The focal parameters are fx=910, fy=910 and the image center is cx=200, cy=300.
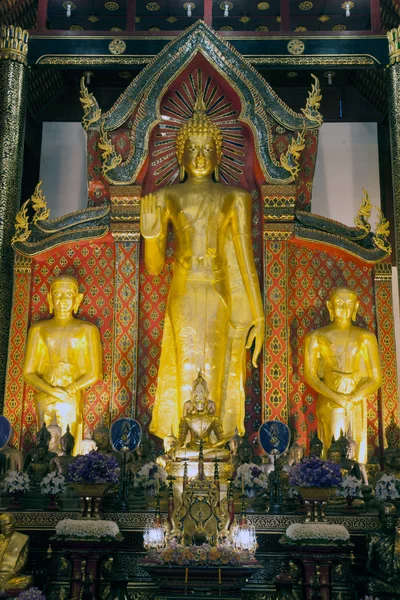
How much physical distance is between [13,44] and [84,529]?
5678 mm

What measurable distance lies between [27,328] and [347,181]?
15.2ft

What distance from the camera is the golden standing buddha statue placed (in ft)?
29.0

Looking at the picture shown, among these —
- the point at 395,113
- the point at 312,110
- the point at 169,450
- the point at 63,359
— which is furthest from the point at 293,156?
the point at 169,450

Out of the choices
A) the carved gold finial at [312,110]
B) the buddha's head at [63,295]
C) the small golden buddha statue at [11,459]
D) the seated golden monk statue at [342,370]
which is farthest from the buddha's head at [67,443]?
the carved gold finial at [312,110]

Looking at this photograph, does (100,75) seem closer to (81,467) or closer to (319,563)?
(81,467)

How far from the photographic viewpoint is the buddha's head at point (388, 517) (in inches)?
264

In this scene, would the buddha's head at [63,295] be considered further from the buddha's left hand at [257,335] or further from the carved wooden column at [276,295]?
the carved wooden column at [276,295]

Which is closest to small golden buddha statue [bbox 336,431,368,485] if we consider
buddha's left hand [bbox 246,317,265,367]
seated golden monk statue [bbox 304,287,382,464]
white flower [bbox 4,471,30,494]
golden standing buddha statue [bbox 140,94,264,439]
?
seated golden monk statue [bbox 304,287,382,464]

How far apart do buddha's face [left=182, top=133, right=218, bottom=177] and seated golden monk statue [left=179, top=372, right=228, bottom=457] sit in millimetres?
2445

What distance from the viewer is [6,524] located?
6508 mm

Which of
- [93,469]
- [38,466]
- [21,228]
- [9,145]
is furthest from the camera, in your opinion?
[9,145]

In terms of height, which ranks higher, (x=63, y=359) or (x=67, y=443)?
(x=63, y=359)

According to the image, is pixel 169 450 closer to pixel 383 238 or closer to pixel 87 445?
pixel 87 445

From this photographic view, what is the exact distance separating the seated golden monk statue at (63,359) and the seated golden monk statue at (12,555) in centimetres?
219
